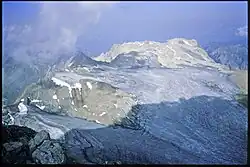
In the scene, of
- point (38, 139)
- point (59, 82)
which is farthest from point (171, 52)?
point (38, 139)

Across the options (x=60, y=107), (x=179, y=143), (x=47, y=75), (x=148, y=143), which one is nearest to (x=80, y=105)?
(x=60, y=107)

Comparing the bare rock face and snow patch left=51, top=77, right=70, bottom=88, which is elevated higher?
snow patch left=51, top=77, right=70, bottom=88

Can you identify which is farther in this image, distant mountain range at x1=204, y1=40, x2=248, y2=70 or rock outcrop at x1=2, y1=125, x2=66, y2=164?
distant mountain range at x1=204, y1=40, x2=248, y2=70

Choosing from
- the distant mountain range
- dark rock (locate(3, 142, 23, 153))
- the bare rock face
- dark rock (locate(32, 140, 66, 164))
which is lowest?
dark rock (locate(32, 140, 66, 164))

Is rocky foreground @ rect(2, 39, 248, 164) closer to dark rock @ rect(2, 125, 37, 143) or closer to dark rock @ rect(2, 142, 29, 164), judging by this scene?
dark rock @ rect(2, 125, 37, 143)

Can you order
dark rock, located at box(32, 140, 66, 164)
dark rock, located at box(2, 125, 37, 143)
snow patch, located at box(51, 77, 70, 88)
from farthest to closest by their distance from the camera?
snow patch, located at box(51, 77, 70, 88), dark rock, located at box(2, 125, 37, 143), dark rock, located at box(32, 140, 66, 164)

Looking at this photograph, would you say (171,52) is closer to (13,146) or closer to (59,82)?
(59,82)

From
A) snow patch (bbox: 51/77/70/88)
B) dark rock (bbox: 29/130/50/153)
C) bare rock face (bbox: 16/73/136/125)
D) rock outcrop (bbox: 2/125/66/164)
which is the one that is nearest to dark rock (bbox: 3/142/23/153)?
rock outcrop (bbox: 2/125/66/164)
